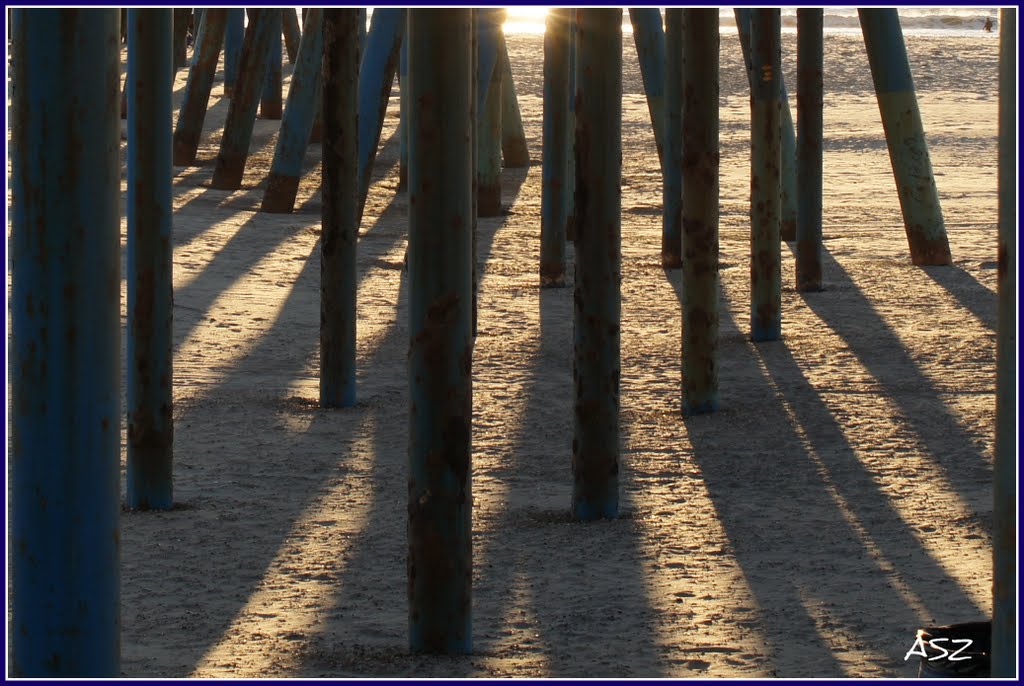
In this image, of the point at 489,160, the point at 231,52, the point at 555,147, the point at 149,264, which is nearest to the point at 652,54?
the point at 489,160

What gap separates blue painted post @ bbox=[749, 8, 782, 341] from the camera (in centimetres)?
669

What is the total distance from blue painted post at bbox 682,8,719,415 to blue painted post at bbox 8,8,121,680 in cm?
317

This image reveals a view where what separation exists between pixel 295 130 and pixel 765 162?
442 cm

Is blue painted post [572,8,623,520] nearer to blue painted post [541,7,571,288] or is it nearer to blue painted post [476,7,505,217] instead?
blue painted post [541,7,571,288]

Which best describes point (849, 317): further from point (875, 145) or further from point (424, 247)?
point (875, 145)

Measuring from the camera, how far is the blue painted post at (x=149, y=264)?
4453 mm

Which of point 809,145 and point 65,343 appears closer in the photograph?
point 65,343

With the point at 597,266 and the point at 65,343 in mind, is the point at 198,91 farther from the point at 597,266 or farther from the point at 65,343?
the point at 65,343

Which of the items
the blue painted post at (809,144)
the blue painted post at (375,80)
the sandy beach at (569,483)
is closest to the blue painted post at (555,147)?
the sandy beach at (569,483)

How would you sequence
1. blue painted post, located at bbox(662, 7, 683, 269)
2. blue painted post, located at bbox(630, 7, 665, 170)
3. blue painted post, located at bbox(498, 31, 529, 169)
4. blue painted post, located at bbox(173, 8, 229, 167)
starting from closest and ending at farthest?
blue painted post, located at bbox(662, 7, 683, 269) < blue painted post, located at bbox(630, 7, 665, 170) < blue painted post, located at bbox(173, 8, 229, 167) < blue painted post, located at bbox(498, 31, 529, 169)

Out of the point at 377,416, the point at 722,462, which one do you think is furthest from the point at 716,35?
the point at 377,416

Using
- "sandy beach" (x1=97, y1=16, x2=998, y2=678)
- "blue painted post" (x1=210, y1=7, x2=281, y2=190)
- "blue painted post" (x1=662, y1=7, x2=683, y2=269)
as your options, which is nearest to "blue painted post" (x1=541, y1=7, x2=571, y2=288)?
"sandy beach" (x1=97, y1=16, x2=998, y2=678)

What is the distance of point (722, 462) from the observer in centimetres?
511

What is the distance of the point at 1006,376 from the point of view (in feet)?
7.65
